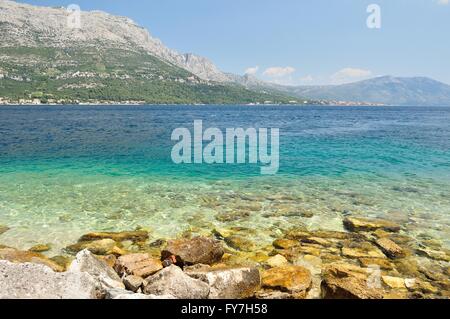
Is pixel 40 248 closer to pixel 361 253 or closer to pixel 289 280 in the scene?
pixel 289 280

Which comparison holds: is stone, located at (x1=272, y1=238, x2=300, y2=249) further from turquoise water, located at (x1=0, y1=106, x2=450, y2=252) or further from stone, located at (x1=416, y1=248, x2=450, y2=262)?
stone, located at (x1=416, y1=248, x2=450, y2=262)

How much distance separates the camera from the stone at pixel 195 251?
11438 millimetres

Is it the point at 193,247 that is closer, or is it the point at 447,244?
the point at 193,247

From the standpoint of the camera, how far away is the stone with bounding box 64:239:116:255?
13078 mm

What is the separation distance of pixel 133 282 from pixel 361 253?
28.3 ft

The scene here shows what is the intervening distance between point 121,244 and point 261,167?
18366 millimetres

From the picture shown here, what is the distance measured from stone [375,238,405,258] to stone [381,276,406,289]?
203 centimetres

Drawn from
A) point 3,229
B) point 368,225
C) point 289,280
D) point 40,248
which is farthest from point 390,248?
point 3,229

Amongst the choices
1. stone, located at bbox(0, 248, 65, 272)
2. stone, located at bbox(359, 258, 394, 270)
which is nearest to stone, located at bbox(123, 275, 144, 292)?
stone, located at bbox(0, 248, 65, 272)

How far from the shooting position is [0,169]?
2875cm

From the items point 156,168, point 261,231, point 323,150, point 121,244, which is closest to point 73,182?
point 156,168

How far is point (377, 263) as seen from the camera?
12.2 meters

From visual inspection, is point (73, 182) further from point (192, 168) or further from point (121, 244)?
point (121, 244)

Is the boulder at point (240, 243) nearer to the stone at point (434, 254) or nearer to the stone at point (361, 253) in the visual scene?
the stone at point (361, 253)
